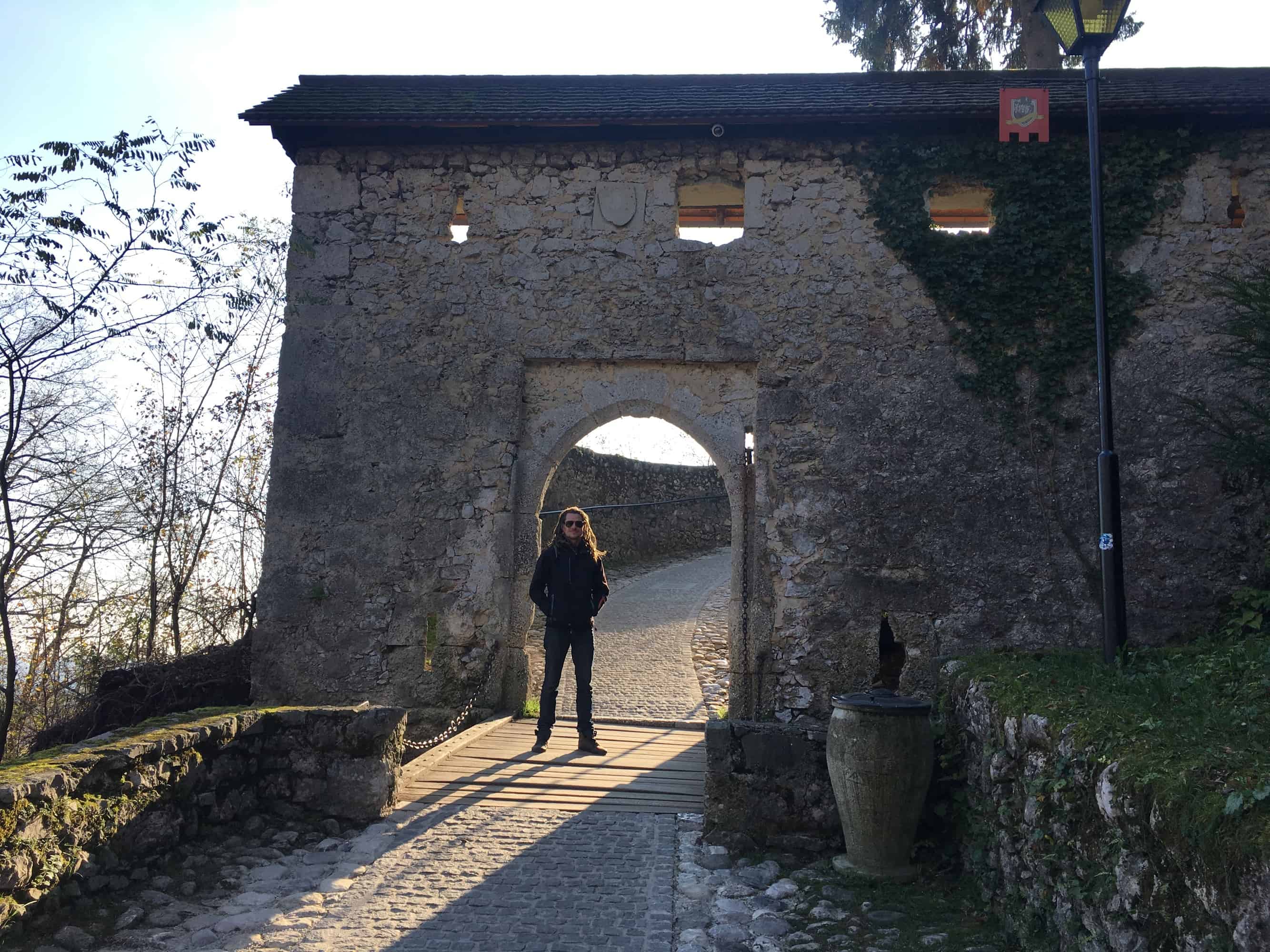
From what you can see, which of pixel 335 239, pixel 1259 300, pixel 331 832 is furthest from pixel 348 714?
pixel 1259 300

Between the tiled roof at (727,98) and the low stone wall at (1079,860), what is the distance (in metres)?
5.86

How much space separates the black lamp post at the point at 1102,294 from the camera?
5324 millimetres

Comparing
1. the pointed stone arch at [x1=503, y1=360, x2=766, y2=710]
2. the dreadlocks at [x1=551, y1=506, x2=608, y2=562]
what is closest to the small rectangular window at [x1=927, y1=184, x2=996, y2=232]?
the pointed stone arch at [x1=503, y1=360, x2=766, y2=710]

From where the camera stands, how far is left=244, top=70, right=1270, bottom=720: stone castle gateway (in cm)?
805

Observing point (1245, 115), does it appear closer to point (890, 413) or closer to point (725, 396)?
point (890, 413)

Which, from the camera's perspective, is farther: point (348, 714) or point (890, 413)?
point (890, 413)

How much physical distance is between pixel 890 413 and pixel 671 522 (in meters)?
11.6

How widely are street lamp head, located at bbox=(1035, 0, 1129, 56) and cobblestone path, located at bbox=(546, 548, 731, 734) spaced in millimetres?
6017

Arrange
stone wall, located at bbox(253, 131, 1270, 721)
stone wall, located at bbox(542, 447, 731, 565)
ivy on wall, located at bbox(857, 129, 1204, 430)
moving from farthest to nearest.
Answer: stone wall, located at bbox(542, 447, 731, 565) → ivy on wall, located at bbox(857, 129, 1204, 430) → stone wall, located at bbox(253, 131, 1270, 721)

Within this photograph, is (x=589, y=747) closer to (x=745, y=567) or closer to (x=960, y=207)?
(x=745, y=567)

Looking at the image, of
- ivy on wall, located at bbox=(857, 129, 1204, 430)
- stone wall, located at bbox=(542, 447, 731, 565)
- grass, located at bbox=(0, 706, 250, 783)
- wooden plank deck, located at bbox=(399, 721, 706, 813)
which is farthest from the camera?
stone wall, located at bbox=(542, 447, 731, 565)

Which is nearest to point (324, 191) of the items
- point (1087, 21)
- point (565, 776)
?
point (565, 776)

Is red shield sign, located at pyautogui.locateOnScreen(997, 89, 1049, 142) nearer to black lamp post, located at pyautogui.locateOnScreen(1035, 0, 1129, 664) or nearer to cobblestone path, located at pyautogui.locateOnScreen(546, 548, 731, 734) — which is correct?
black lamp post, located at pyautogui.locateOnScreen(1035, 0, 1129, 664)

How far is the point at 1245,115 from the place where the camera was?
327 inches
